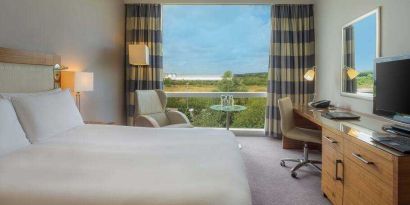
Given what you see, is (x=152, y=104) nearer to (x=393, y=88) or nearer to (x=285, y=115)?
(x=285, y=115)

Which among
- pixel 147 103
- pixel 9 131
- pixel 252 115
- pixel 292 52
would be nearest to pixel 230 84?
pixel 252 115

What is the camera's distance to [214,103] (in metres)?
5.61

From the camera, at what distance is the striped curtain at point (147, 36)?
517 cm

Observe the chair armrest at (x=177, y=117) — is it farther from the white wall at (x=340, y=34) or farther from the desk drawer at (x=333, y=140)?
the white wall at (x=340, y=34)

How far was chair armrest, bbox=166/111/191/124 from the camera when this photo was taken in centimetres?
424

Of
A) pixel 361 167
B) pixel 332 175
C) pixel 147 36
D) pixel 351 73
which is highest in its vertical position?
pixel 147 36

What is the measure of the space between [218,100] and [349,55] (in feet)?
8.38

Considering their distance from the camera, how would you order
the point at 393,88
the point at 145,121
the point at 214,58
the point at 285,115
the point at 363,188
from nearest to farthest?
the point at 363,188 < the point at 393,88 < the point at 285,115 < the point at 145,121 < the point at 214,58

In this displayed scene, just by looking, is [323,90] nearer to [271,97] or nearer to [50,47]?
[271,97]

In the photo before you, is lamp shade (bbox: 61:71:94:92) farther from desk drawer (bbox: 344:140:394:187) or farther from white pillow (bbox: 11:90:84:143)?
desk drawer (bbox: 344:140:394:187)

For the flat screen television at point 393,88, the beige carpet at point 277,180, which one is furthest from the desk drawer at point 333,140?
the beige carpet at point 277,180

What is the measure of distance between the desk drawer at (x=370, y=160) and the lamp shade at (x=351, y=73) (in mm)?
1569

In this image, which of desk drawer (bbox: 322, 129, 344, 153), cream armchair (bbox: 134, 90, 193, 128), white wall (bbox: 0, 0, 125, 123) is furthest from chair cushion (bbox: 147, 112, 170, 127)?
desk drawer (bbox: 322, 129, 344, 153)

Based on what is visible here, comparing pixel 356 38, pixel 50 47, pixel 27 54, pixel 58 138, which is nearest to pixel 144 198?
pixel 58 138
